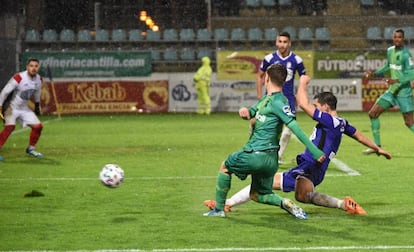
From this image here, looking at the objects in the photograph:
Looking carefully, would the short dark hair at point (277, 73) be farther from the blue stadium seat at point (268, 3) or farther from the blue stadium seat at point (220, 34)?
the blue stadium seat at point (268, 3)

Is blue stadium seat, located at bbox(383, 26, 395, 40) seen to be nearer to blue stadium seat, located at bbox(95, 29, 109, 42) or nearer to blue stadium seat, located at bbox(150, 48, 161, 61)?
blue stadium seat, located at bbox(150, 48, 161, 61)

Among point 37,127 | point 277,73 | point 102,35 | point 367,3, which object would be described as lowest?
point 37,127

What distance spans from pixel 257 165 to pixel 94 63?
26.9 m

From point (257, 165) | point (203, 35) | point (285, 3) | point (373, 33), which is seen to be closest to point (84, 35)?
point (203, 35)

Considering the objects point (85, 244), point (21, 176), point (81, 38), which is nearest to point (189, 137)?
point (21, 176)

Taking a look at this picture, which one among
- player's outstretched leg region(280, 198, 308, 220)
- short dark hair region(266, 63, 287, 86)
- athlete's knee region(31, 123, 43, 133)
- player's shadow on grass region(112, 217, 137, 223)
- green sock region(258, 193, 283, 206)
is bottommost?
athlete's knee region(31, 123, 43, 133)

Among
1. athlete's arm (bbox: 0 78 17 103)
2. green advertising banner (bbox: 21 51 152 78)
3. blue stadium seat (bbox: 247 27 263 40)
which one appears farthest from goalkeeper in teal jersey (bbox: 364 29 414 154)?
blue stadium seat (bbox: 247 27 263 40)

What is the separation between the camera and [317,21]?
39094 mm

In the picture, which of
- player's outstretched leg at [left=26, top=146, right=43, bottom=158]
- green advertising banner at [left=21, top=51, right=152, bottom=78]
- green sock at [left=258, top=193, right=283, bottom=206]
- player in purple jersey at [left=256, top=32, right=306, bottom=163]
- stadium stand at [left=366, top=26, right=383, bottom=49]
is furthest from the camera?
stadium stand at [left=366, top=26, right=383, bottom=49]

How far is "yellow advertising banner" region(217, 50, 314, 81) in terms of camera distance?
114ft

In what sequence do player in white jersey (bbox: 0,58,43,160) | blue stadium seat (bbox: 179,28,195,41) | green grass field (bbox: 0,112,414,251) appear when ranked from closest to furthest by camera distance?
green grass field (bbox: 0,112,414,251)
player in white jersey (bbox: 0,58,43,160)
blue stadium seat (bbox: 179,28,195,41)

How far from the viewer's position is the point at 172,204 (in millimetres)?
11266

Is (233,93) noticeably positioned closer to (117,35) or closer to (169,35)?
(169,35)

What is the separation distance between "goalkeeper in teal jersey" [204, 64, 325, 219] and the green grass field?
0.35 metres
